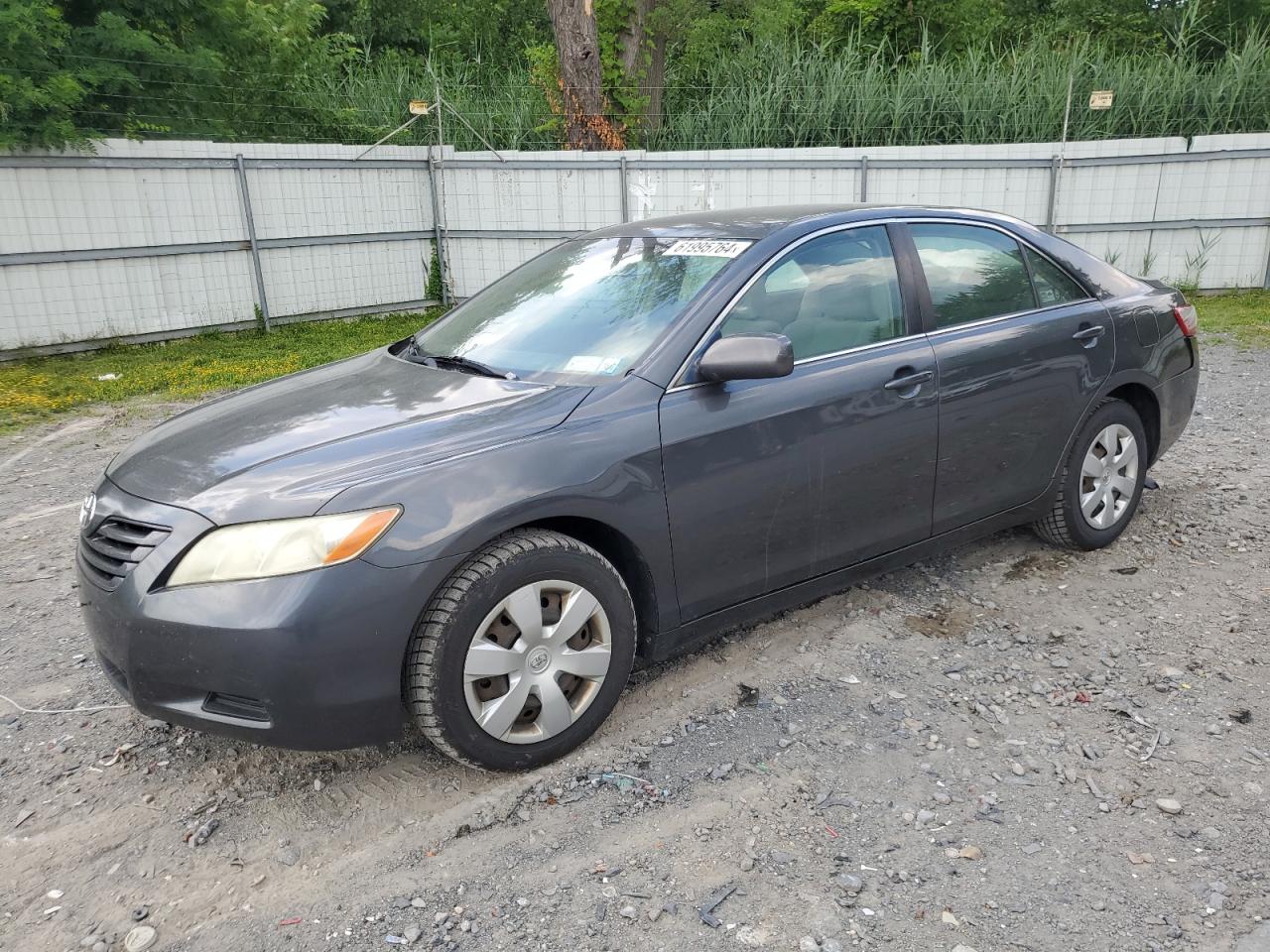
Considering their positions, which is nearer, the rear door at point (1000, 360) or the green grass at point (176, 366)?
the rear door at point (1000, 360)

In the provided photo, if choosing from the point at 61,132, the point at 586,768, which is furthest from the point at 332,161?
the point at 586,768

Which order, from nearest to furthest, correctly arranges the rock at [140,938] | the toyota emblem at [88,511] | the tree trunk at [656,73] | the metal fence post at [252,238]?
the rock at [140,938] → the toyota emblem at [88,511] → the metal fence post at [252,238] → the tree trunk at [656,73]

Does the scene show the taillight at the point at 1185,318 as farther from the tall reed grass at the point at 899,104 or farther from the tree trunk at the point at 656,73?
the tree trunk at the point at 656,73

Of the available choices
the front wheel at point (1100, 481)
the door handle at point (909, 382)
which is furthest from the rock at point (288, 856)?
the front wheel at point (1100, 481)

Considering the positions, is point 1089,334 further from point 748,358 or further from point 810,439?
point 748,358

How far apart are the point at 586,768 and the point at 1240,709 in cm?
218

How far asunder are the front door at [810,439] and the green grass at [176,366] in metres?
6.14

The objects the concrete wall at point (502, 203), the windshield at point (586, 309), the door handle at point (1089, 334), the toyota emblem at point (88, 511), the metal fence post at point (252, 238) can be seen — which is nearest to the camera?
the toyota emblem at point (88, 511)

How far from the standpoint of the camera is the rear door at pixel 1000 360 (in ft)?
12.7

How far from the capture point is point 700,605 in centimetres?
332

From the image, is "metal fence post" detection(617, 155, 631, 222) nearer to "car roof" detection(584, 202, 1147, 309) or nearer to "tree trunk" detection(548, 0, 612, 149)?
"tree trunk" detection(548, 0, 612, 149)

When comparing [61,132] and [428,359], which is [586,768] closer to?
[428,359]

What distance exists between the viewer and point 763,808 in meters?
2.84

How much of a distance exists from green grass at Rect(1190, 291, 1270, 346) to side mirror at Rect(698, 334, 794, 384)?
8649 mm
